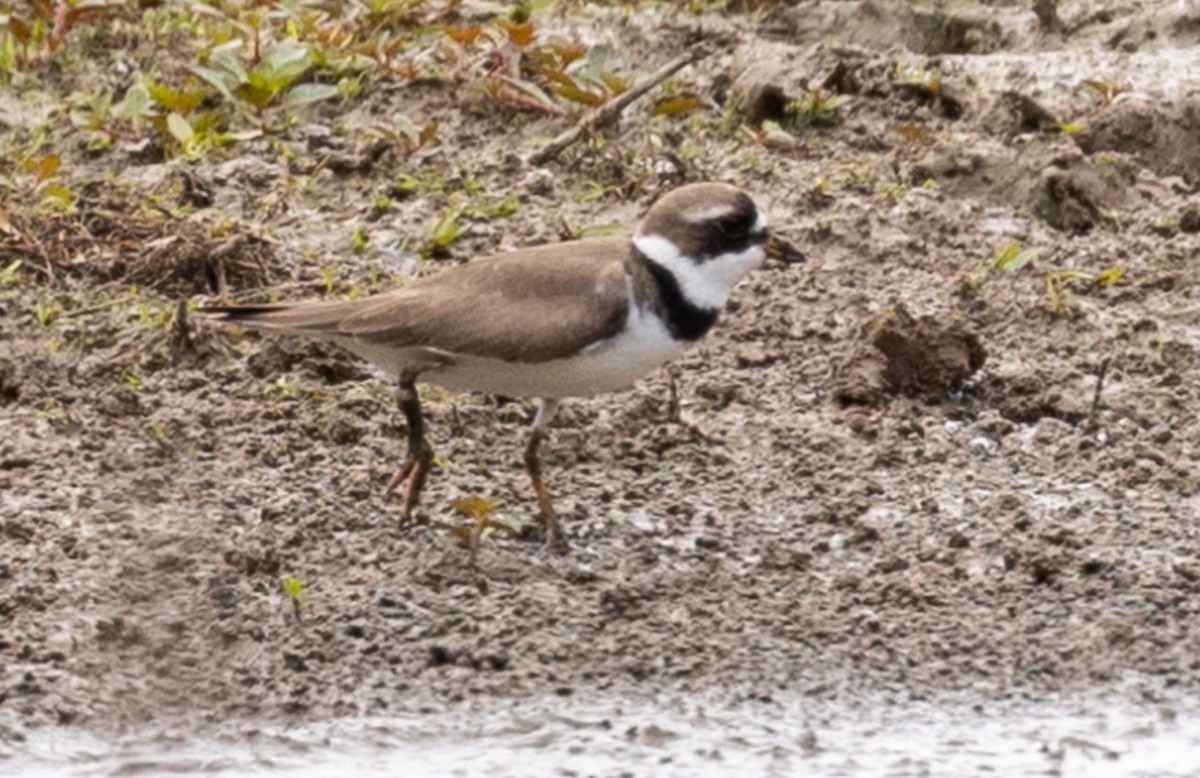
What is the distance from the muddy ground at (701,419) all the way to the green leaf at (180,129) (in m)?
0.09

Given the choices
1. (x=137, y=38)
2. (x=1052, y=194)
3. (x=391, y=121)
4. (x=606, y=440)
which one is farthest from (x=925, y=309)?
(x=137, y=38)

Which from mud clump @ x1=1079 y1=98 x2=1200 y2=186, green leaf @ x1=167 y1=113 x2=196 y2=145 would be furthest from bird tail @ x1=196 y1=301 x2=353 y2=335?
mud clump @ x1=1079 y1=98 x2=1200 y2=186

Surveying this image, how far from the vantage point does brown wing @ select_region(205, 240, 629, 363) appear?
634 centimetres

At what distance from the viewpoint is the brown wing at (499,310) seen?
634cm

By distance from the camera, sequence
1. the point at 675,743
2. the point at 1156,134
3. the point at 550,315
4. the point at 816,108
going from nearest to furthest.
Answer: the point at 675,743 → the point at 550,315 → the point at 1156,134 → the point at 816,108

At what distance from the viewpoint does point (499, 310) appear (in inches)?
254

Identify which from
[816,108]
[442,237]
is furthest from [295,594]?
[816,108]

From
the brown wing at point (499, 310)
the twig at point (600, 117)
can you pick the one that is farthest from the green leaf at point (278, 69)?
the brown wing at point (499, 310)

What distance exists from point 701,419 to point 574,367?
1.16 m

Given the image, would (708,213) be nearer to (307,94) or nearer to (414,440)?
(414,440)

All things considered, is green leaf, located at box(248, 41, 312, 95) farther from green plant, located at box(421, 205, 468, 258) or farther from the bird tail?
the bird tail

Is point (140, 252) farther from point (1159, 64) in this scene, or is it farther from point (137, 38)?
point (1159, 64)

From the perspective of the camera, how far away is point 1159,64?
9477 millimetres

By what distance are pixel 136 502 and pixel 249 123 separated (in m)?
2.60
